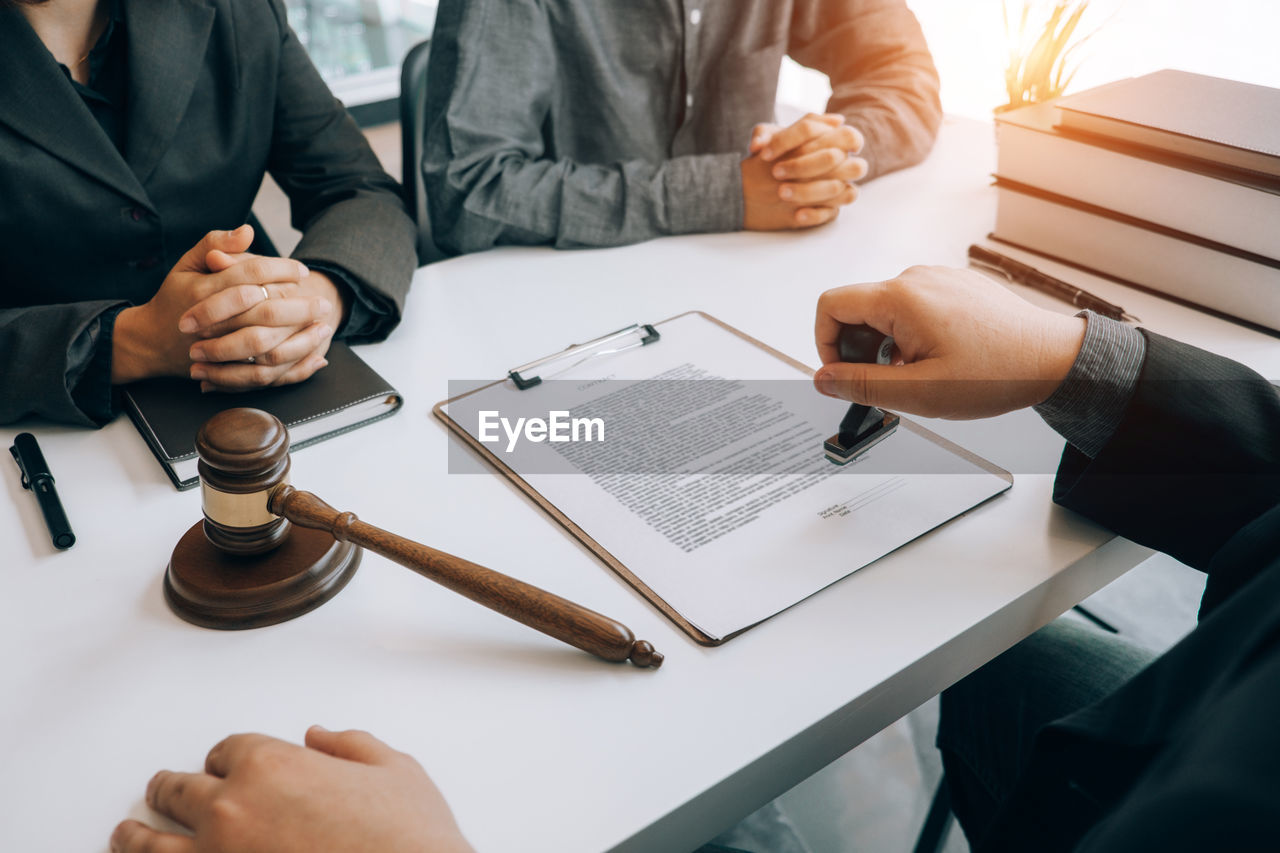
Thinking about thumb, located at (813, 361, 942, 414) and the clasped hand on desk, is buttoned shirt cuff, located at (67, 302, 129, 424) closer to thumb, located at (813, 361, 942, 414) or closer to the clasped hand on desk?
the clasped hand on desk

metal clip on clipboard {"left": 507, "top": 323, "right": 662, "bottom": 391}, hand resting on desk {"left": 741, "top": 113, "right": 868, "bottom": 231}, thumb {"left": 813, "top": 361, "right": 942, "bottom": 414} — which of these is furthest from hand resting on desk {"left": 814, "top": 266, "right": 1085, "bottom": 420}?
hand resting on desk {"left": 741, "top": 113, "right": 868, "bottom": 231}

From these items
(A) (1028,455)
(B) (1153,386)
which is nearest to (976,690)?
(A) (1028,455)

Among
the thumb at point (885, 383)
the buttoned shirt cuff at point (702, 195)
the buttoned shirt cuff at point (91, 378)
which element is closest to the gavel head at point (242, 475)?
the buttoned shirt cuff at point (91, 378)

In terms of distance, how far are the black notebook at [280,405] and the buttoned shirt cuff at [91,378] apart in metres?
0.02

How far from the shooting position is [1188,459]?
0.69 metres

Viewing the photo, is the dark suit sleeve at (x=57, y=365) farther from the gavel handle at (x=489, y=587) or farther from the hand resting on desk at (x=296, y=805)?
the hand resting on desk at (x=296, y=805)

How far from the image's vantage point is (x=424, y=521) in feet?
2.34

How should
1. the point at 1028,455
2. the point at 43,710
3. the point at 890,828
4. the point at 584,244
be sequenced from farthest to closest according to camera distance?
the point at 890,828, the point at 584,244, the point at 1028,455, the point at 43,710

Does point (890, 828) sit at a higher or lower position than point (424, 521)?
lower

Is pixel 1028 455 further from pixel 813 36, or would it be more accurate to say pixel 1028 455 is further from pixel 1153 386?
pixel 813 36

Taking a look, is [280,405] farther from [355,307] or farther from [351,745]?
[351,745]

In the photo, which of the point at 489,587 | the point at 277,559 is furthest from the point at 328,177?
the point at 489,587

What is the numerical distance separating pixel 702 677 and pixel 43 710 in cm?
43

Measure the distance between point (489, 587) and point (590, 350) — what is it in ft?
1.28
